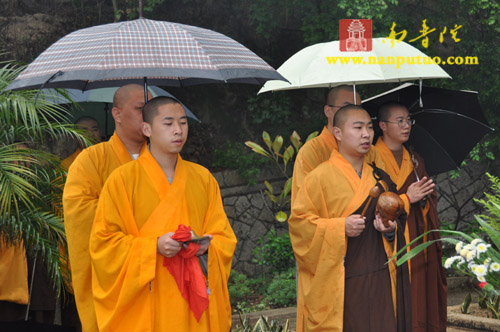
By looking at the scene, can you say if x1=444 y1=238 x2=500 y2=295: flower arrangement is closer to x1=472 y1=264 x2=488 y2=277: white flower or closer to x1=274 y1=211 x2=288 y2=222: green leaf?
x1=472 y1=264 x2=488 y2=277: white flower

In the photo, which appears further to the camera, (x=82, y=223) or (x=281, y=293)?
(x=281, y=293)

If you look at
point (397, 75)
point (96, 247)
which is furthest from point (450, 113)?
point (96, 247)

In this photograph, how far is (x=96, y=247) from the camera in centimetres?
336

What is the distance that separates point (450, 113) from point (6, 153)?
3.18 metres

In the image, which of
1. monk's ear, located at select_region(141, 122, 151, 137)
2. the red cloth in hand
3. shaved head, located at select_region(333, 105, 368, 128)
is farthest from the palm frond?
shaved head, located at select_region(333, 105, 368, 128)

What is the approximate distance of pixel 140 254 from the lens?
331 cm

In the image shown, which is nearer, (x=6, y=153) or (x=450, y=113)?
(x=6, y=153)

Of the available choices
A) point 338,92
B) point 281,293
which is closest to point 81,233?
point 338,92

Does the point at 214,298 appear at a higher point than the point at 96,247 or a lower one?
lower

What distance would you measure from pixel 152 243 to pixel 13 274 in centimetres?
217

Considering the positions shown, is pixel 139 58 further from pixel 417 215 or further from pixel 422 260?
pixel 422 260

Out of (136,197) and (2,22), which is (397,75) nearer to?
(136,197)

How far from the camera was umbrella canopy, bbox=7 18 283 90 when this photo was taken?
318 cm

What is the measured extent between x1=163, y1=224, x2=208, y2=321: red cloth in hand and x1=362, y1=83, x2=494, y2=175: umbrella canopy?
87.1 inches
